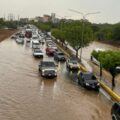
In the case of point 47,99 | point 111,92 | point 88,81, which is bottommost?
point 47,99

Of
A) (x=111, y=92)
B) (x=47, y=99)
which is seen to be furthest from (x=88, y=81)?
(x=47, y=99)

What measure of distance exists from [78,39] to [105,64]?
1201 inches

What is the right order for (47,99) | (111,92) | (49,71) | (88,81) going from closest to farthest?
(47,99), (111,92), (88,81), (49,71)

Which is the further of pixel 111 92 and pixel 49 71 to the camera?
pixel 49 71

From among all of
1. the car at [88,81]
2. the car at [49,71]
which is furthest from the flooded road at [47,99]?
the car at [49,71]

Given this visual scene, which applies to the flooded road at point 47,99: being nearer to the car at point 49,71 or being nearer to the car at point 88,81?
the car at point 88,81

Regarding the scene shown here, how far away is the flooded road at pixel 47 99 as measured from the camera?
82.0ft

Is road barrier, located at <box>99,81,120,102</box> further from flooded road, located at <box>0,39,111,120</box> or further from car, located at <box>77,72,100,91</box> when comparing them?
car, located at <box>77,72,100,91</box>

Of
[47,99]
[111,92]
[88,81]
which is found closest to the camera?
[47,99]

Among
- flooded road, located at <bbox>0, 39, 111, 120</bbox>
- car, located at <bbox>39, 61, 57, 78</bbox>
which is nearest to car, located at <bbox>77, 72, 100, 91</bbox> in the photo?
flooded road, located at <bbox>0, 39, 111, 120</bbox>

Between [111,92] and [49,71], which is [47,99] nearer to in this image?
[111,92]

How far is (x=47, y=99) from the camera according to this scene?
29812 mm

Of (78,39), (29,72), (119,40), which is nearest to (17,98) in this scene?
(29,72)

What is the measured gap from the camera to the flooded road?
25.0m
